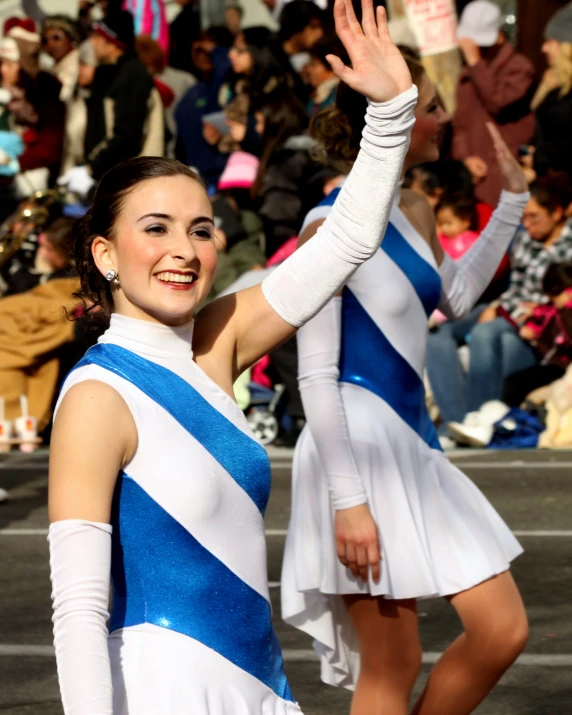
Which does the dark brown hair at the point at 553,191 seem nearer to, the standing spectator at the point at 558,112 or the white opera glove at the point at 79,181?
the standing spectator at the point at 558,112

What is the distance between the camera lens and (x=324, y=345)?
397cm

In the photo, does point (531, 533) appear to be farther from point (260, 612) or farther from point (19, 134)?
point (19, 134)

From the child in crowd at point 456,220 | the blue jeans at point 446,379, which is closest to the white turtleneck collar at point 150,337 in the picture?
the blue jeans at point 446,379

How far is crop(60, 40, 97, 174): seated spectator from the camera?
14.1 metres

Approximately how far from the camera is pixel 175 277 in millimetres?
2689

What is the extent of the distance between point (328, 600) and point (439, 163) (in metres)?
8.09

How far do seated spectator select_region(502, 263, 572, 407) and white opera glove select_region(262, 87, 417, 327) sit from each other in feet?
26.6

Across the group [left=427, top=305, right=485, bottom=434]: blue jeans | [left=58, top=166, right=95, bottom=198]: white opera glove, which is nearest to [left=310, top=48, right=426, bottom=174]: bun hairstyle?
[left=427, top=305, right=485, bottom=434]: blue jeans

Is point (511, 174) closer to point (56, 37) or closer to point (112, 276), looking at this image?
point (112, 276)

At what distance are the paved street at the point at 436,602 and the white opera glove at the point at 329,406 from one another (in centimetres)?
150

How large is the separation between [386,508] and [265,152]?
8497 mm

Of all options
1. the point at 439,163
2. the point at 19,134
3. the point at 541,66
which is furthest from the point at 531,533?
the point at 19,134

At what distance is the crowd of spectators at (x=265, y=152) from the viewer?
11039 mm

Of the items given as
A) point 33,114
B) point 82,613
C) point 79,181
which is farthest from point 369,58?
point 33,114
